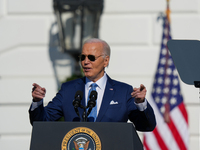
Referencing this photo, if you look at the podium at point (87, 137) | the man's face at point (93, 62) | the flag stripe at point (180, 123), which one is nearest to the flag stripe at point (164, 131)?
the flag stripe at point (180, 123)

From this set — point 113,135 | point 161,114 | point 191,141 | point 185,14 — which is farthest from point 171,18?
point 113,135

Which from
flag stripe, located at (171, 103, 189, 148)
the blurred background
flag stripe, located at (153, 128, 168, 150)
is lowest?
flag stripe, located at (153, 128, 168, 150)

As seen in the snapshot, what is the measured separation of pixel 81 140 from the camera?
201cm

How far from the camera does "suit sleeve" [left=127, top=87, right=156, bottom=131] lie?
2.34m

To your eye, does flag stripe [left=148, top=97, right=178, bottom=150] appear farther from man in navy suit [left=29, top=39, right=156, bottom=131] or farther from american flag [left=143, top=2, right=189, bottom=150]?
man in navy suit [left=29, top=39, right=156, bottom=131]

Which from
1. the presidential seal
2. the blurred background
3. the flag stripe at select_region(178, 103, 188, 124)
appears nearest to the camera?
the presidential seal

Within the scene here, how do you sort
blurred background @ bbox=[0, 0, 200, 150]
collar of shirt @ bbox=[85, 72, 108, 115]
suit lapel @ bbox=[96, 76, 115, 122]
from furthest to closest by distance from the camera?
blurred background @ bbox=[0, 0, 200, 150] < collar of shirt @ bbox=[85, 72, 108, 115] < suit lapel @ bbox=[96, 76, 115, 122]

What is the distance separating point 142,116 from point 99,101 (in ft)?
1.22

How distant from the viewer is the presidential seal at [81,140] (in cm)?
200

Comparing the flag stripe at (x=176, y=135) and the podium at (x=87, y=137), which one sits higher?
the podium at (x=87, y=137)

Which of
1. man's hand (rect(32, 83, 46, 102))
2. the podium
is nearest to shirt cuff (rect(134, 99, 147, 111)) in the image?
the podium

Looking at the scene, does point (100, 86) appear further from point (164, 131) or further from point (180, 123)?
point (180, 123)

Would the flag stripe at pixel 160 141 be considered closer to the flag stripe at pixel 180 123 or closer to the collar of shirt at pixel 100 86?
the flag stripe at pixel 180 123

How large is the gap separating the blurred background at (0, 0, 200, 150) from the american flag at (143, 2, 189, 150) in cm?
14
